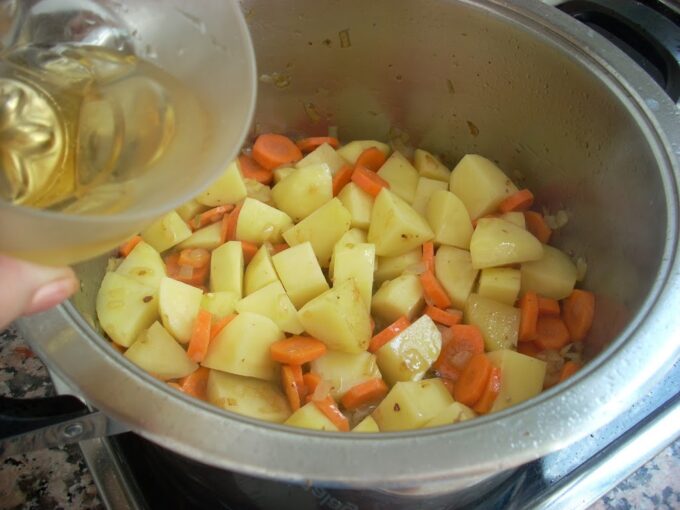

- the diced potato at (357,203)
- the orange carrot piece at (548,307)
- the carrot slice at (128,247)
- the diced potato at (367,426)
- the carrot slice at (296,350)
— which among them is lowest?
the carrot slice at (128,247)

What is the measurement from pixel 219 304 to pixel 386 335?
1.00 feet

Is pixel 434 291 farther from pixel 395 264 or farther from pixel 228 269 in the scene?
pixel 228 269

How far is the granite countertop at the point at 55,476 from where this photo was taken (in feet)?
3.66

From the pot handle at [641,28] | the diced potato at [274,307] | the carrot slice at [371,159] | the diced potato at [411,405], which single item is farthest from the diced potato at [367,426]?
the pot handle at [641,28]

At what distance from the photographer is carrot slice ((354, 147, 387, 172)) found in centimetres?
156

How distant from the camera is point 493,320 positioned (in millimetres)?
1318

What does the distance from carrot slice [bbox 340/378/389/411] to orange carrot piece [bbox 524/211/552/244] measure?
0.52 metres

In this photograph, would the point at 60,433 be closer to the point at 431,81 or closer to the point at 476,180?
the point at 476,180

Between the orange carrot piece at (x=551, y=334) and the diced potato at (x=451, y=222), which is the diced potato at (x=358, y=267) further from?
the orange carrot piece at (x=551, y=334)

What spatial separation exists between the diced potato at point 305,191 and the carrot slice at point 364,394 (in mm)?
436

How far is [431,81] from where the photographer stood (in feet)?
5.04

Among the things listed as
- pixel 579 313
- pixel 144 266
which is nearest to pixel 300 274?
pixel 144 266

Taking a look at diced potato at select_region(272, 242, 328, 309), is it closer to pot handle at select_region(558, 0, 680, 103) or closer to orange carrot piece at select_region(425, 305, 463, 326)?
orange carrot piece at select_region(425, 305, 463, 326)

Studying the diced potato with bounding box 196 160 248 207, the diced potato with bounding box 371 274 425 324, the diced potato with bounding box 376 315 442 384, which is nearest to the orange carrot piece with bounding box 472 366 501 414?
the diced potato with bounding box 376 315 442 384
